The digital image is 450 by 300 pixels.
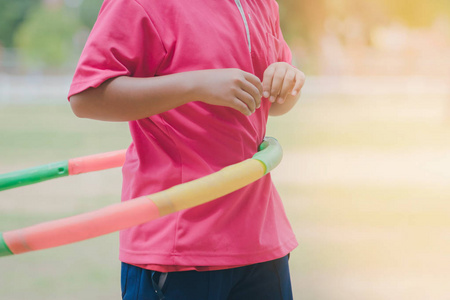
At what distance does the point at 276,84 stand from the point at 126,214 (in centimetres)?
28

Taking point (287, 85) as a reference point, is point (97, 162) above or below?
below

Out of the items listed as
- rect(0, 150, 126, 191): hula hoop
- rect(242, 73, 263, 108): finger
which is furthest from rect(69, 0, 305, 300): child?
rect(0, 150, 126, 191): hula hoop

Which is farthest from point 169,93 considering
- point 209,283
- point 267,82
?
point 209,283

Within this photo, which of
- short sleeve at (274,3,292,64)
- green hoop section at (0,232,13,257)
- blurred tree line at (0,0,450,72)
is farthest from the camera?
blurred tree line at (0,0,450,72)

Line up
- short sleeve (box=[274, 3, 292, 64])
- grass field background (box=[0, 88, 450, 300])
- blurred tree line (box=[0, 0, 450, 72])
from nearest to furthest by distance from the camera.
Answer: short sleeve (box=[274, 3, 292, 64]) < grass field background (box=[0, 88, 450, 300]) < blurred tree line (box=[0, 0, 450, 72])

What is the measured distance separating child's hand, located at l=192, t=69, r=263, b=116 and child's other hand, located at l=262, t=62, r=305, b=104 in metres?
0.06

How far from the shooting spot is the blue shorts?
2.52 ft

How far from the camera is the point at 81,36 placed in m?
13.9

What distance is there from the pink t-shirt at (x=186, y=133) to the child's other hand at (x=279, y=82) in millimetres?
43

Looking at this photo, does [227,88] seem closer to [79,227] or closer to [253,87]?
[253,87]

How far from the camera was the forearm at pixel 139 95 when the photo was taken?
28.6 inches

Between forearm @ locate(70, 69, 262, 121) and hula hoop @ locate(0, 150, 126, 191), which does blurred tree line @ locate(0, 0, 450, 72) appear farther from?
forearm @ locate(70, 69, 262, 121)

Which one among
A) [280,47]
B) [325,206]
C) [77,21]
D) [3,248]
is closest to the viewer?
[3,248]

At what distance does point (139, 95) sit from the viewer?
0.73m
